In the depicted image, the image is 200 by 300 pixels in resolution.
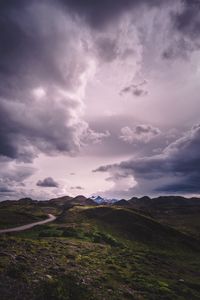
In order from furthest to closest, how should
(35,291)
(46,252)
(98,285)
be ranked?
1. (46,252)
2. (98,285)
3. (35,291)

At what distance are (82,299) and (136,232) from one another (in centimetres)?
5467

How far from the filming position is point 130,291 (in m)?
19.9

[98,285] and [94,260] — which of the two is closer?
[98,285]

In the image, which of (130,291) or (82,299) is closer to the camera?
(82,299)

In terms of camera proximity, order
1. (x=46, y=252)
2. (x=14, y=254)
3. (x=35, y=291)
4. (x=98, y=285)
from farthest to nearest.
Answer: (x=46, y=252) < (x=14, y=254) < (x=98, y=285) < (x=35, y=291)

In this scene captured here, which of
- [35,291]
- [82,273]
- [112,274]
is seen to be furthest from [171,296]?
[35,291]

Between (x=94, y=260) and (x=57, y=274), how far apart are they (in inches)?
366

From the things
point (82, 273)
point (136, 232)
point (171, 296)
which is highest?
point (136, 232)

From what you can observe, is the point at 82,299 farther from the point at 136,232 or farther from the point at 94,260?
the point at 136,232

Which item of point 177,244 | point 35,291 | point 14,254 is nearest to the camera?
point 35,291

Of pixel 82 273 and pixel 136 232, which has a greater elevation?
pixel 136 232

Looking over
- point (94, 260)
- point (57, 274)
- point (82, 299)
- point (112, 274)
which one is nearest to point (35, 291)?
point (82, 299)

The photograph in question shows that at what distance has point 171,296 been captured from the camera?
21094mm

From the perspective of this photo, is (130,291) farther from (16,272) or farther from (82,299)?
(16,272)
